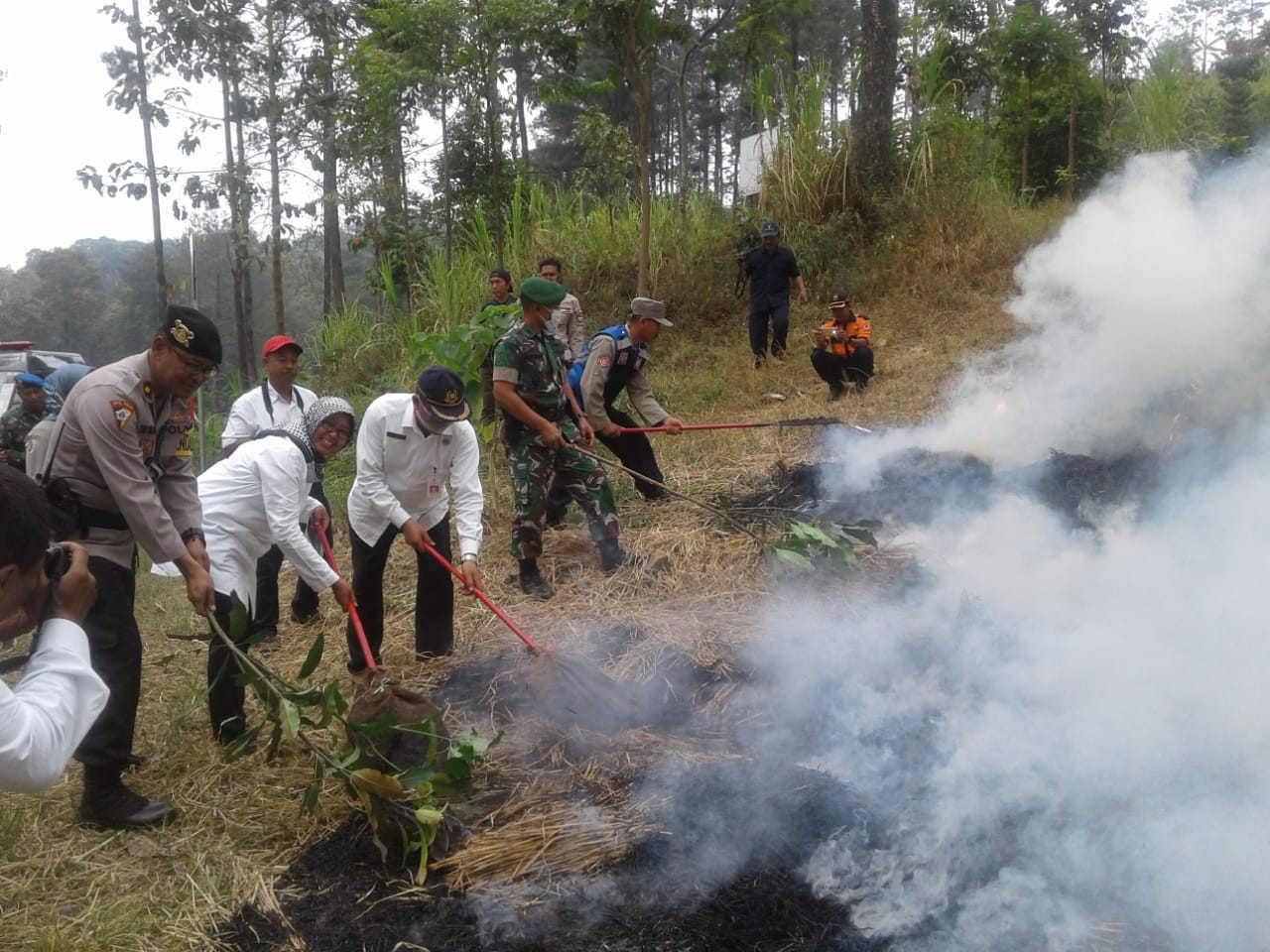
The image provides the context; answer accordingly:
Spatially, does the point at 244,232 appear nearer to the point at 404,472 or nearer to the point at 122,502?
the point at 404,472

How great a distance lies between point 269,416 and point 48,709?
3.85 meters

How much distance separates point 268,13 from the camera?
16.1 metres

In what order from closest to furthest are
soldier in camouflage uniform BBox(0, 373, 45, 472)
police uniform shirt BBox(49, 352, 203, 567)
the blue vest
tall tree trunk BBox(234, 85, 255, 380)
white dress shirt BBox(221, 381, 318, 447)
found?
police uniform shirt BBox(49, 352, 203, 567)
white dress shirt BBox(221, 381, 318, 447)
the blue vest
soldier in camouflage uniform BBox(0, 373, 45, 472)
tall tree trunk BBox(234, 85, 255, 380)

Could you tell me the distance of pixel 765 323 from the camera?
11062mm

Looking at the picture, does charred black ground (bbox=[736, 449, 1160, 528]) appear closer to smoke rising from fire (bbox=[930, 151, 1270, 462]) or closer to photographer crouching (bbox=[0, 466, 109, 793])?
smoke rising from fire (bbox=[930, 151, 1270, 462])

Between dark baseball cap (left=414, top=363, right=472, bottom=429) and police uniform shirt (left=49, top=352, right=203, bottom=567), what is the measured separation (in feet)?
3.65

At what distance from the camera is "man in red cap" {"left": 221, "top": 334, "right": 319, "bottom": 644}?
18.5 ft

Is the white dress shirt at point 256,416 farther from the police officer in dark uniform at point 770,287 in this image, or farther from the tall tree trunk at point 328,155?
the tall tree trunk at point 328,155

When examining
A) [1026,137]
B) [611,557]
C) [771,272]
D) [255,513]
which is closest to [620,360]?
[611,557]

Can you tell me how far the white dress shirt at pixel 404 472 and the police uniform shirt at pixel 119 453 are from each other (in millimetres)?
1076

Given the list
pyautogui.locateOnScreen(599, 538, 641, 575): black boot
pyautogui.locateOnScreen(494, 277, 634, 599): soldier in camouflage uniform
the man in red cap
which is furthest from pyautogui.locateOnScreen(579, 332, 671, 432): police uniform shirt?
the man in red cap

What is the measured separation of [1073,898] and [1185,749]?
756 millimetres

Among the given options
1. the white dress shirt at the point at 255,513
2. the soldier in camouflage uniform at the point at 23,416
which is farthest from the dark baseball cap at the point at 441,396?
the soldier in camouflage uniform at the point at 23,416

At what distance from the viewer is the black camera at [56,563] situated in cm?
224
